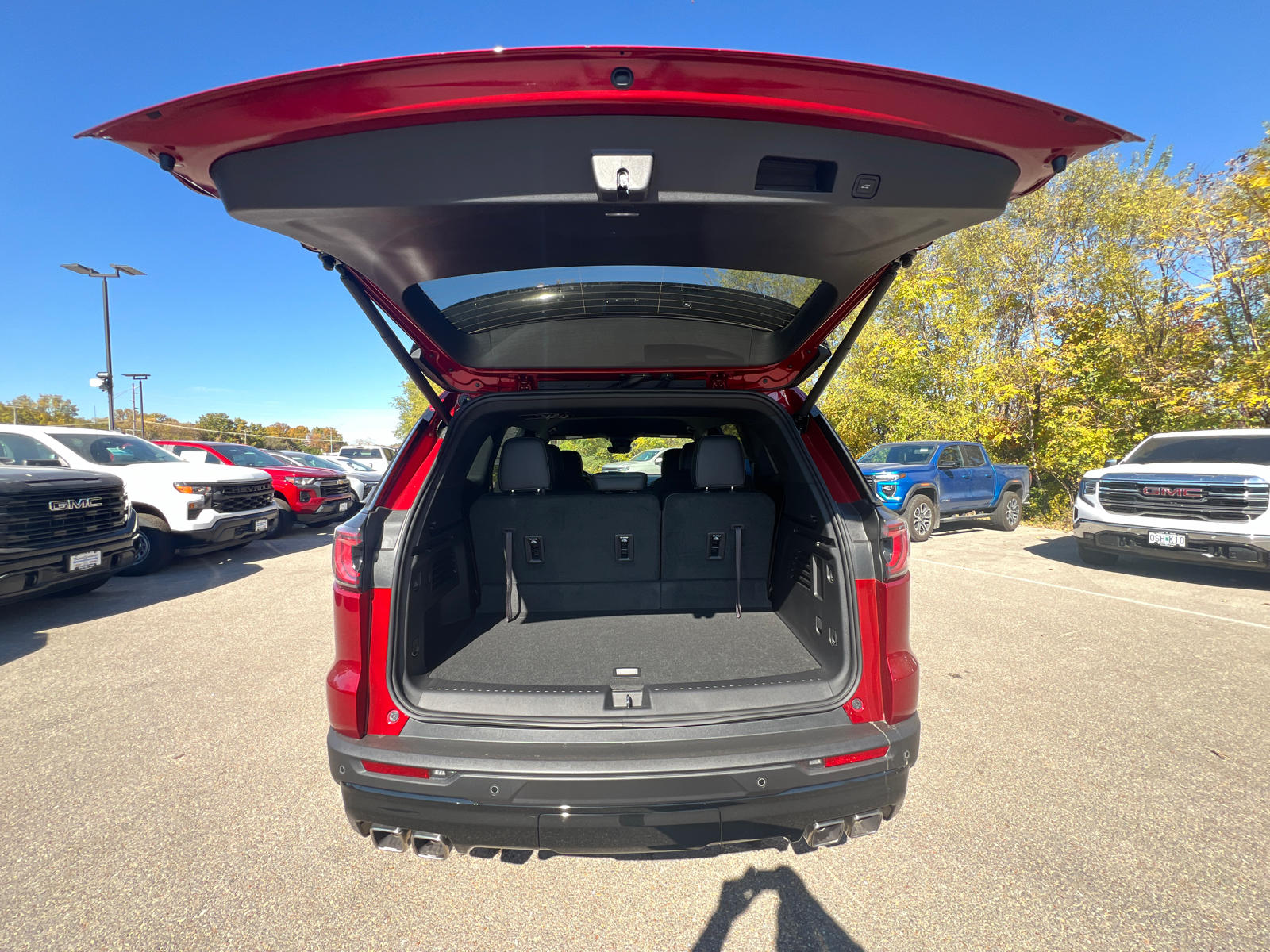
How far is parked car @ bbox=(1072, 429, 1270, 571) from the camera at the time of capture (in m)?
5.75

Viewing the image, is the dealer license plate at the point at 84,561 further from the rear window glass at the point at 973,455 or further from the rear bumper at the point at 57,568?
the rear window glass at the point at 973,455

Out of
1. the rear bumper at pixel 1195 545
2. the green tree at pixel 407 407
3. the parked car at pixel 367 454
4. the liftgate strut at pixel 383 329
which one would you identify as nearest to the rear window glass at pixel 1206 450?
the rear bumper at pixel 1195 545

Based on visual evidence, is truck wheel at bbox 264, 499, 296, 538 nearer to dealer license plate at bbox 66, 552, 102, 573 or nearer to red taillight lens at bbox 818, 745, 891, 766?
dealer license plate at bbox 66, 552, 102, 573

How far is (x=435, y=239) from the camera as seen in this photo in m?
1.53

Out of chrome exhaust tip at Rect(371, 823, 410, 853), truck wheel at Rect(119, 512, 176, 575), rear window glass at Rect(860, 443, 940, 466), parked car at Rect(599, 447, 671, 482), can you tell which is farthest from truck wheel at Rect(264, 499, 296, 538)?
rear window glass at Rect(860, 443, 940, 466)

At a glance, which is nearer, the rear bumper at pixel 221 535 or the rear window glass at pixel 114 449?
the rear window glass at pixel 114 449

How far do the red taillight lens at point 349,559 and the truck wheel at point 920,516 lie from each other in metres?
8.93

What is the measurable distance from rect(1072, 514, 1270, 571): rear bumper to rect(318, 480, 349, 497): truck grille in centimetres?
1178

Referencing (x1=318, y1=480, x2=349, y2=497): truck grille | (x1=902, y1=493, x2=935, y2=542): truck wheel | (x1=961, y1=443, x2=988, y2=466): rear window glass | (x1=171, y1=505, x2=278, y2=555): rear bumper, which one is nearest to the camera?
(x1=171, y1=505, x2=278, y2=555): rear bumper

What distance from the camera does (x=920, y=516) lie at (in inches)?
373

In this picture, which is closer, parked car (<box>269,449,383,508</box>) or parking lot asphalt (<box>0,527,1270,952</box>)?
parking lot asphalt (<box>0,527,1270,952</box>)

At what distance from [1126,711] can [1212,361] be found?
10325 mm

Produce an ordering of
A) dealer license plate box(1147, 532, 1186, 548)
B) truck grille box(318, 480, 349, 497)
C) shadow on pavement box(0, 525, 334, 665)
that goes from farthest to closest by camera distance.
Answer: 1. truck grille box(318, 480, 349, 497)
2. dealer license plate box(1147, 532, 1186, 548)
3. shadow on pavement box(0, 525, 334, 665)

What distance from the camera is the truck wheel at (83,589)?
5.73 meters
